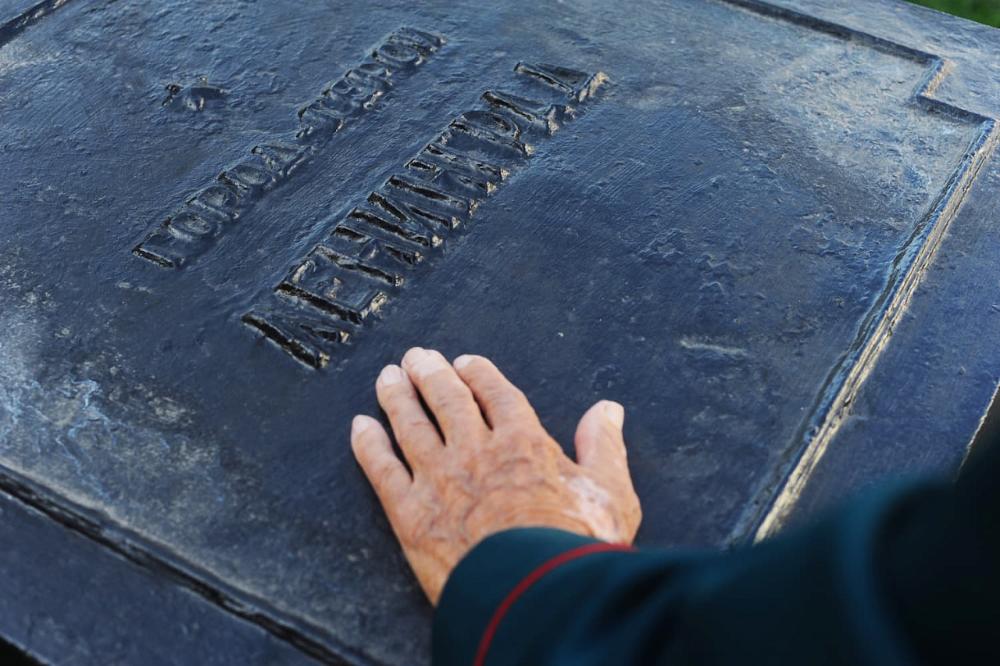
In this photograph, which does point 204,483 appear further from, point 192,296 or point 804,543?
point 804,543

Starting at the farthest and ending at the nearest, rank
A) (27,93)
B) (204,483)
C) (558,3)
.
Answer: (558,3) < (27,93) < (204,483)

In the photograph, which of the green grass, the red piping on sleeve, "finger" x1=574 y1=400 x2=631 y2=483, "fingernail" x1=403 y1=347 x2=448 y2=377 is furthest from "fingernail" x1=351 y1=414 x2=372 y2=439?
the green grass

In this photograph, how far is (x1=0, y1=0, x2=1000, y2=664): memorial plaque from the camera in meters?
1.48

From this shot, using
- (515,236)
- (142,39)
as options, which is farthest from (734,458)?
(142,39)

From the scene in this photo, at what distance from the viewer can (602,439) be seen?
1.53 metres

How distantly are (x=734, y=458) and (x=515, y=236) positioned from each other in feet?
1.77

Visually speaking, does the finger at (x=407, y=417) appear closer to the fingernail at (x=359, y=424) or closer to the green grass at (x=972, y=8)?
the fingernail at (x=359, y=424)

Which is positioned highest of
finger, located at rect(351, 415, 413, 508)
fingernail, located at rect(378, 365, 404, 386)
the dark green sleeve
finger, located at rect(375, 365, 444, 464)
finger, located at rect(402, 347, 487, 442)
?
the dark green sleeve

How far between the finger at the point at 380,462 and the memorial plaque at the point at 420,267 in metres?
0.03

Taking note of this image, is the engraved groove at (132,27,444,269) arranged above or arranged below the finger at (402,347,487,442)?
above

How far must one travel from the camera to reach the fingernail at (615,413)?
5.13 ft

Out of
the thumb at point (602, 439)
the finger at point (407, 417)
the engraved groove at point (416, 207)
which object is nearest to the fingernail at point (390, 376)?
the finger at point (407, 417)

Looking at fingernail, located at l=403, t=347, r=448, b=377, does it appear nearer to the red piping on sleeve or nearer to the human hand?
the human hand

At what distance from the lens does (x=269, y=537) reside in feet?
4.81
